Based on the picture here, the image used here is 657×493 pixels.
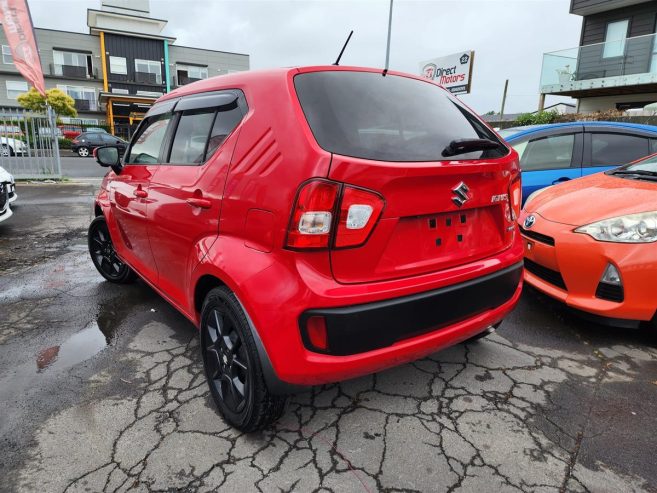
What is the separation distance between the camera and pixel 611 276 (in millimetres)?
2818

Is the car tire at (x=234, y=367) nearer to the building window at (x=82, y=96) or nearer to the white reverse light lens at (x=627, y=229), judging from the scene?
the white reverse light lens at (x=627, y=229)

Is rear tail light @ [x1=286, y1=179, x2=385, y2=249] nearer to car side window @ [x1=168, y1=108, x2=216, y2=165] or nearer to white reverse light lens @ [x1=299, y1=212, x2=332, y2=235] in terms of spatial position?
white reverse light lens @ [x1=299, y1=212, x2=332, y2=235]

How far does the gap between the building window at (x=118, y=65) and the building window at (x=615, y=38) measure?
3494cm

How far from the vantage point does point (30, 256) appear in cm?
510

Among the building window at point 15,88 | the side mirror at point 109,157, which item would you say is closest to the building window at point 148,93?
the building window at point 15,88

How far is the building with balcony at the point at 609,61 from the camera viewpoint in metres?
15.1

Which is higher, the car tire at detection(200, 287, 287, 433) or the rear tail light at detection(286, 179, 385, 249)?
the rear tail light at detection(286, 179, 385, 249)

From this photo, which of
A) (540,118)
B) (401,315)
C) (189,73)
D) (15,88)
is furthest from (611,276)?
(15,88)

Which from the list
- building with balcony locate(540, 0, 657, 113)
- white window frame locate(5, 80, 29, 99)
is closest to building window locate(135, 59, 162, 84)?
white window frame locate(5, 80, 29, 99)

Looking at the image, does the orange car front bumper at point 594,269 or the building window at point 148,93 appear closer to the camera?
the orange car front bumper at point 594,269

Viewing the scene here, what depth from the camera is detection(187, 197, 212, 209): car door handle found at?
84.4 inches

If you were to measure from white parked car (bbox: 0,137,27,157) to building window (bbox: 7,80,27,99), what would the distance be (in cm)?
3069

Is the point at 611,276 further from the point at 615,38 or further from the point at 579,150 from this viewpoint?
the point at 615,38

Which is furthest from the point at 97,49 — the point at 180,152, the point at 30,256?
the point at 180,152
